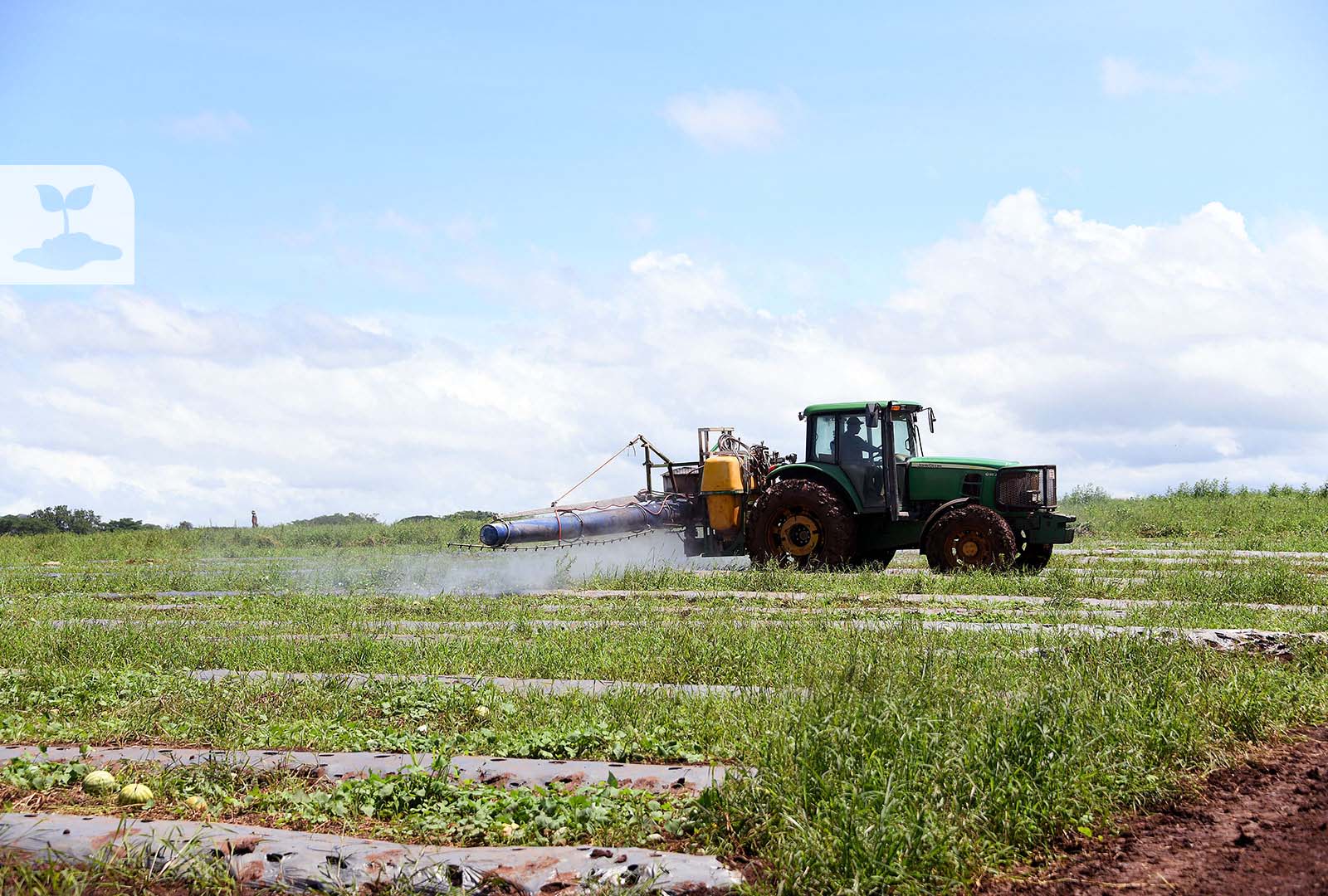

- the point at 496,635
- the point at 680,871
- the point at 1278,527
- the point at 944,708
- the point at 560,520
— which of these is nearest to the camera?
the point at 680,871

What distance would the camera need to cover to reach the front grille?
50.4 feet

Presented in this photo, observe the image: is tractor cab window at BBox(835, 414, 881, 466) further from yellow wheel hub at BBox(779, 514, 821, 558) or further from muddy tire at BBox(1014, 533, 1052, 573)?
muddy tire at BBox(1014, 533, 1052, 573)

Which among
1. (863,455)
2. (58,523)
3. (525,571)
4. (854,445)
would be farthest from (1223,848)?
(58,523)

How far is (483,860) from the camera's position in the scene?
4102 mm

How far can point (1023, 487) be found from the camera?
Result: 50.6ft

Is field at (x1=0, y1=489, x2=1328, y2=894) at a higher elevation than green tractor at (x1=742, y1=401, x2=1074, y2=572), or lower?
lower

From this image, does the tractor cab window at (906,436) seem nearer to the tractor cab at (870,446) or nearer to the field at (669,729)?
the tractor cab at (870,446)

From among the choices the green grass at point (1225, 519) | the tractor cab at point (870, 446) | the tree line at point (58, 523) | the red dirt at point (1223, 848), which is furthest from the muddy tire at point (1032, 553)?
the tree line at point (58, 523)

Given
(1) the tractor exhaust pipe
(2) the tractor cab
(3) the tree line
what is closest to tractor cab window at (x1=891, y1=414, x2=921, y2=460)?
(2) the tractor cab

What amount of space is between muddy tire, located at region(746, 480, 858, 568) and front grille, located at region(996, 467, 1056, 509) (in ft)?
7.25

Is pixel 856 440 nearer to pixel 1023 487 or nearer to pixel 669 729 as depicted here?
pixel 1023 487

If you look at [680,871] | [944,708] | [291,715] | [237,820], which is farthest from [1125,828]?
[291,715]

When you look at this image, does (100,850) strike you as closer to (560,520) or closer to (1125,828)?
(1125,828)

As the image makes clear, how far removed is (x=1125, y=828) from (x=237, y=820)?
A: 403cm
